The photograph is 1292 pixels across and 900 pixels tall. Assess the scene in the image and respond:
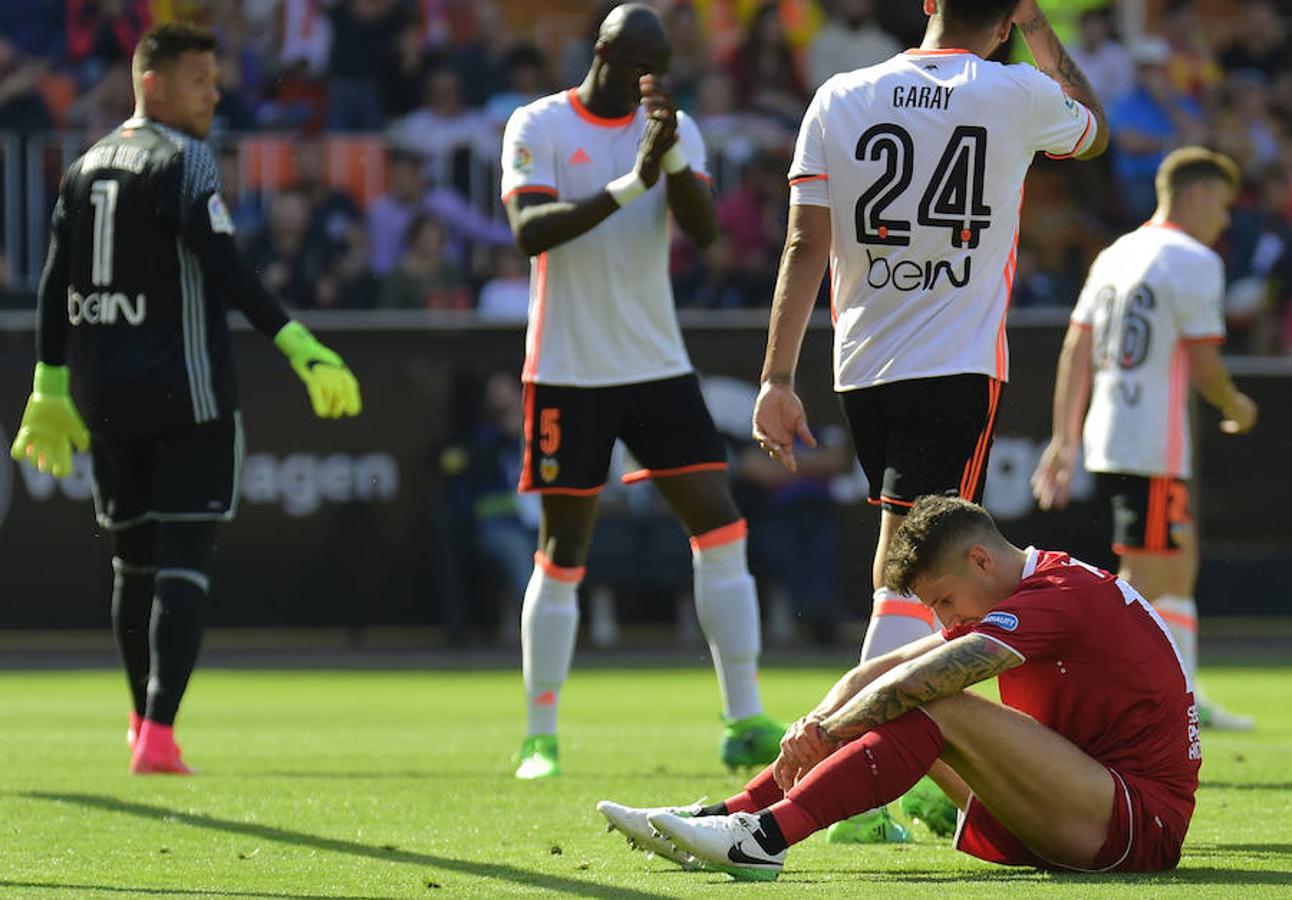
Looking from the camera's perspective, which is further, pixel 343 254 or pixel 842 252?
pixel 343 254

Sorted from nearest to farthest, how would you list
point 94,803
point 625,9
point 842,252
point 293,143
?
point 842,252
point 94,803
point 625,9
point 293,143

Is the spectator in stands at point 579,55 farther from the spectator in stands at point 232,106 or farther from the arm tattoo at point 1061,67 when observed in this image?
the arm tattoo at point 1061,67

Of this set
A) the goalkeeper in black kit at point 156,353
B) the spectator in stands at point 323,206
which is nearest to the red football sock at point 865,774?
the goalkeeper in black kit at point 156,353

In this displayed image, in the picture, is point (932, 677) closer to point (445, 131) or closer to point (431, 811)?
point (431, 811)

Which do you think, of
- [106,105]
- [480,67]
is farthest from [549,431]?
[480,67]

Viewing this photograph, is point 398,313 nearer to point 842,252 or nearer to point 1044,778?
point 842,252

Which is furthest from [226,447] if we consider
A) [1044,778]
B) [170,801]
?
[1044,778]

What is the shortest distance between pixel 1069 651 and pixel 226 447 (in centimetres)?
398

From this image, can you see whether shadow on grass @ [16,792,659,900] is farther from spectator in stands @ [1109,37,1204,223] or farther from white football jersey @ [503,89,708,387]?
spectator in stands @ [1109,37,1204,223]

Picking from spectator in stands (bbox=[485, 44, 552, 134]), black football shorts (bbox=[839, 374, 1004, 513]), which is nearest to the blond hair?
black football shorts (bbox=[839, 374, 1004, 513])

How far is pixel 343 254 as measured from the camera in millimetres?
17797

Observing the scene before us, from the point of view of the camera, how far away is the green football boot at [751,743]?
8.17 m

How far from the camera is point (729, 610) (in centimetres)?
841

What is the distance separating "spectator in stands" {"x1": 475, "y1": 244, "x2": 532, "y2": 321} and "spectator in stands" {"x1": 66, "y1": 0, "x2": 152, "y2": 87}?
3992 mm
